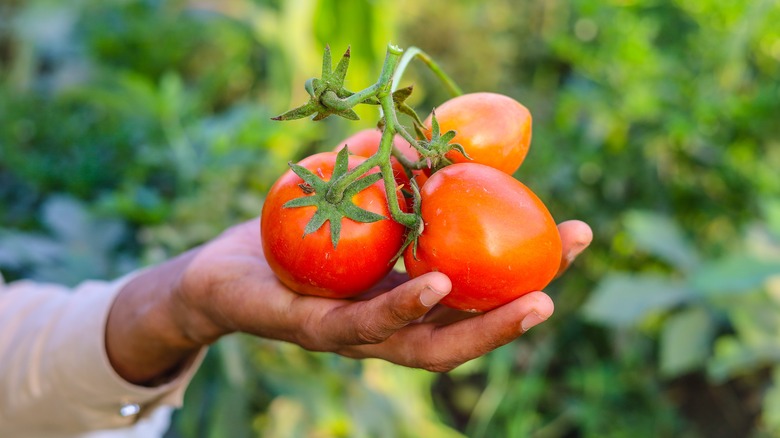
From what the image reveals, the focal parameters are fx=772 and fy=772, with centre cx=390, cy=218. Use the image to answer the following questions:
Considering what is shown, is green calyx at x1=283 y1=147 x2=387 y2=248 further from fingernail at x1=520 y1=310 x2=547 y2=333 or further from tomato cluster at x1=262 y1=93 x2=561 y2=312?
fingernail at x1=520 y1=310 x2=547 y2=333

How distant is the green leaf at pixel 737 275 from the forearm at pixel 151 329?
58.0 inches

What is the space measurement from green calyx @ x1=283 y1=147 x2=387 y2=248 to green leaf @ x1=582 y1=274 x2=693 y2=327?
5.08 feet

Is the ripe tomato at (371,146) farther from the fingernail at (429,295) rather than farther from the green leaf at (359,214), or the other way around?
the fingernail at (429,295)

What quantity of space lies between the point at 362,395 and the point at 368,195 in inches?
45.7

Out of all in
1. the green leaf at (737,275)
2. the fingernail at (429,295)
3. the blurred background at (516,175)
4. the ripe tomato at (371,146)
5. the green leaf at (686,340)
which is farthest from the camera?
the green leaf at (686,340)

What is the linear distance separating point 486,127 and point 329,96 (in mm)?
225

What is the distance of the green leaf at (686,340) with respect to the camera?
220 centimetres

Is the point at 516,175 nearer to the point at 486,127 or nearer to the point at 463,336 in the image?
the point at 486,127

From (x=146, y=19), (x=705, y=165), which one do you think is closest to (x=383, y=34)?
(x=146, y=19)

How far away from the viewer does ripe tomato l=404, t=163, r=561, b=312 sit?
0.86 m

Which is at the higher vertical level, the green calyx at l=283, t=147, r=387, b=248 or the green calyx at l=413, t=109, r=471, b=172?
the green calyx at l=413, t=109, r=471, b=172

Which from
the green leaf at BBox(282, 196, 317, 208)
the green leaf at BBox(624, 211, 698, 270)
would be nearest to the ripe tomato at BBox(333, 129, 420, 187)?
the green leaf at BBox(282, 196, 317, 208)

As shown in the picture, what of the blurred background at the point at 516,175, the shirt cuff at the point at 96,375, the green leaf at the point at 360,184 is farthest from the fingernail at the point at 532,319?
the blurred background at the point at 516,175

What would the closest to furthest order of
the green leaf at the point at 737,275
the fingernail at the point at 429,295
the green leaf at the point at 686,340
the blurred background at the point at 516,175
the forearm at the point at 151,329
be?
the fingernail at the point at 429,295, the forearm at the point at 151,329, the blurred background at the point at 516,175, the green leaf at the point at 737,275, the green leaf at the point at 686,340
